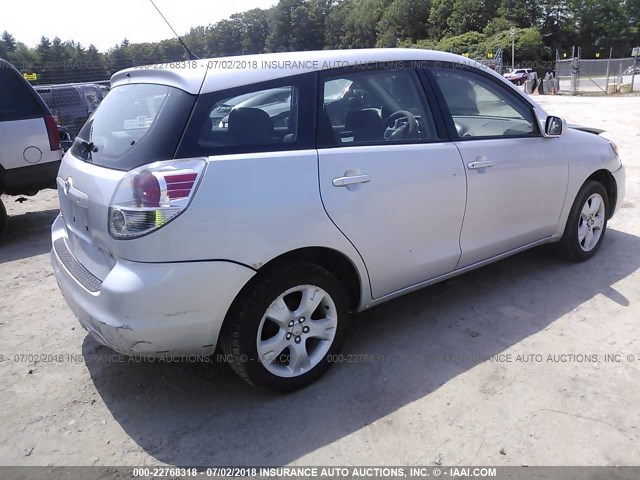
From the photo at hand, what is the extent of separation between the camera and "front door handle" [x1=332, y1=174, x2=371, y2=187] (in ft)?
8.79

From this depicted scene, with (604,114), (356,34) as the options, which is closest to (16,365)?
(604,114)

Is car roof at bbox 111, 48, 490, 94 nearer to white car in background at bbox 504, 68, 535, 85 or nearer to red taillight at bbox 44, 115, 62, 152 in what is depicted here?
red taillight at bbox 44, 115, 62, 152

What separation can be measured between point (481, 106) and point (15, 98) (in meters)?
5.09

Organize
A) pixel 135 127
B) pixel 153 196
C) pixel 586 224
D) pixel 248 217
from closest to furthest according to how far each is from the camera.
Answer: pixel 153 196 < pixel 248 217 < pixel 135 127 < pixel 586 224

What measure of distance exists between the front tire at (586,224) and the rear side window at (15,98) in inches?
224

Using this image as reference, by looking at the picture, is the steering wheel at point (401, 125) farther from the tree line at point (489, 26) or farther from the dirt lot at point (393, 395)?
the tree line at point (489, 26)

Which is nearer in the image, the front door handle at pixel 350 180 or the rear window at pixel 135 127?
the rear window at pixel 135 127

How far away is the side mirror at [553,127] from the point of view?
12.3 ft

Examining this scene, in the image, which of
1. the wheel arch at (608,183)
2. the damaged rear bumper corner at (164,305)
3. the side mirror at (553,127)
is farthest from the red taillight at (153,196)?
the wheel arch at (608,183)

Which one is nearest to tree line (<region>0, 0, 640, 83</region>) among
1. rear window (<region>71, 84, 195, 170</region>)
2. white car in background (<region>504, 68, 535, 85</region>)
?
white car in background (<region>504, 68, 535, 85</region>)

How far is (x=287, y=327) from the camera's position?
105 inches

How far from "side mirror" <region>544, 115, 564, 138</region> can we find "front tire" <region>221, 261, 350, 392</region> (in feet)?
6.91

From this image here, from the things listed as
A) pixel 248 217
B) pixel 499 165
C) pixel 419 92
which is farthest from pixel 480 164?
pixel 248 217

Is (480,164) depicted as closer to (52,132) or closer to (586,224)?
(586,224)
